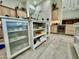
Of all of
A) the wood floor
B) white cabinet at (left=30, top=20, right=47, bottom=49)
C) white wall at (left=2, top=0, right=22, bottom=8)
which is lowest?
the wood floor

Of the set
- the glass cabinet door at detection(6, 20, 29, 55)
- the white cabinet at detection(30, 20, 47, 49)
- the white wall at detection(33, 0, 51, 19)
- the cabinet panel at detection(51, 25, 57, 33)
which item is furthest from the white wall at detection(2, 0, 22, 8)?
the cabinet panel at detection(51, 25, 57, 33)

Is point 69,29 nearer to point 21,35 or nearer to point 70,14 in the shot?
point 70,14

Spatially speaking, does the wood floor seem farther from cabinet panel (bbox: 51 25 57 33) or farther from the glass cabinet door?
cabinet panel (bbox: 51 25 57 33)

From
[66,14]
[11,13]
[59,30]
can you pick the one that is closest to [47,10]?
[66,14]

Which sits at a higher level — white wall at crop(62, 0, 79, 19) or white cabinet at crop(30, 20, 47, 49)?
white wall at crop(62, 0, 79, 19)

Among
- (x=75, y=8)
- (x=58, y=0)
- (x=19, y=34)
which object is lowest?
(x=19, y=34)

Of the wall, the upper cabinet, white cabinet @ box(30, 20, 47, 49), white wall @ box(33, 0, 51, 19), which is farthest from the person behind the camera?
white wall @ box(33, 0, 51, 19)

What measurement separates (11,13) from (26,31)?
7.85 feet

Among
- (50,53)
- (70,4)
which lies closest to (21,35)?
(50,53)

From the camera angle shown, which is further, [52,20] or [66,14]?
[52,20]

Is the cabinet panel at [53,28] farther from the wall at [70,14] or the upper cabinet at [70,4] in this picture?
the upper cabinet at [70,4]

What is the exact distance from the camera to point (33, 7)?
19.2 feet

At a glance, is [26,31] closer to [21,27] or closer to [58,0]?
[21,27]

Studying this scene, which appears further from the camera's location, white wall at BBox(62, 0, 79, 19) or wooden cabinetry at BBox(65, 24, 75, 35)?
white wall at BBox(62, 0, 79, 19)
